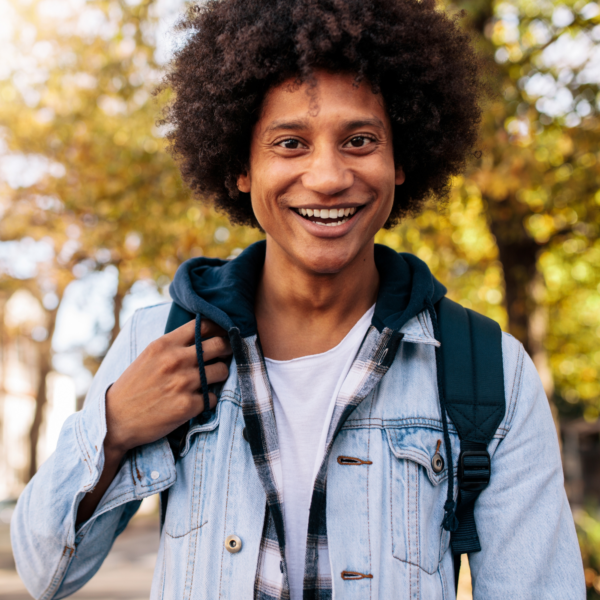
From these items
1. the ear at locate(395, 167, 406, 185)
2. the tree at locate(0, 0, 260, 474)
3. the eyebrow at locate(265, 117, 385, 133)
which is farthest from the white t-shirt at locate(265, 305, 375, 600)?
the tree at locate(0, 0, 260, 474)

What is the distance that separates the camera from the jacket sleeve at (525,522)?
189 cm

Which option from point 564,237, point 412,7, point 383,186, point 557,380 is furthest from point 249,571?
point 557,380

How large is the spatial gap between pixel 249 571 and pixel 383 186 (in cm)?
134

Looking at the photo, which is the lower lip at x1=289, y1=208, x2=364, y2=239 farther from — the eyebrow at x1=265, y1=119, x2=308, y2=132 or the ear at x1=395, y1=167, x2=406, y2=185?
the ear at x1=395, y1=167, x2=406, y2=185

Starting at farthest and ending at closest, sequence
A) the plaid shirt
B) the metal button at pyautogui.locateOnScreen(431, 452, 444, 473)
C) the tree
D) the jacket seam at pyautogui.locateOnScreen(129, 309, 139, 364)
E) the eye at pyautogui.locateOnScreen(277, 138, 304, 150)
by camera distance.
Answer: the tree, the jacket seam at pyautogui.locateOnScreen(129, 309, 139, 364), the eye at pyautogui.locateOnScreen(277, 138, 304, 150), the metal button at pyautogui.locateOnScreen(431, 452, 444, 473), the plaid shirt

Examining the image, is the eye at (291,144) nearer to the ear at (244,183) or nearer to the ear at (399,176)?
the ear at (244,183)

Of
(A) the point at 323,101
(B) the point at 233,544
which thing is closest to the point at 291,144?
(A) the point at 323,101

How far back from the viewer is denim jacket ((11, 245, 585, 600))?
1890 mm

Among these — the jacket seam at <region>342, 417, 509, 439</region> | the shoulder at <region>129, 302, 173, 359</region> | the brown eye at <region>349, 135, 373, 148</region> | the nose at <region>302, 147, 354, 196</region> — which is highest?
the brown eye at <region>349, 135, 373, 148</region>

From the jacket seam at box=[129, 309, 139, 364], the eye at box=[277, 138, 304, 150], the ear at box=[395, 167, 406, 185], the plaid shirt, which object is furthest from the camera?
the ear at box=[395, 167, 406, 185]

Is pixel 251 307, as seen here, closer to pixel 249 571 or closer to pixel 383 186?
pixel 383 186

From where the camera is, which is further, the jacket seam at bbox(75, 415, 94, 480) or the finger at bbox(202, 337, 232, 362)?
the finger at bbox(202, 337, 232, 362)

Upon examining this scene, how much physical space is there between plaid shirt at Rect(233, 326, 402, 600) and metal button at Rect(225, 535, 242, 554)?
0.07 meters

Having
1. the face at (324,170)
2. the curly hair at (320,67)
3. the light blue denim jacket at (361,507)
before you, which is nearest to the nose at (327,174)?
the face at (324,170)
